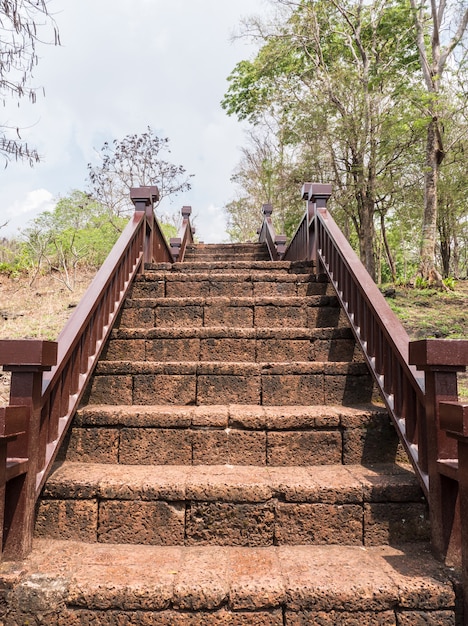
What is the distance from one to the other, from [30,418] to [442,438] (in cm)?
173

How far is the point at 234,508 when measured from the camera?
1842 millimetres

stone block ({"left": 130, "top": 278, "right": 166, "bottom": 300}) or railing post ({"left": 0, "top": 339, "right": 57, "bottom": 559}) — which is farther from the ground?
stone block ({"left": 130, "top": 278, "right": 166, "bottom": 300})

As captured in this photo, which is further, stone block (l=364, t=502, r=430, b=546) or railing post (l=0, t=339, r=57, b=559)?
stone block (l=364, t=502, r=430, b=546)

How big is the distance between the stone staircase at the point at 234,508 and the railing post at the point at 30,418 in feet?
0.37

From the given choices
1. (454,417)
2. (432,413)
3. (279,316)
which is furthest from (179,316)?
(454,417)

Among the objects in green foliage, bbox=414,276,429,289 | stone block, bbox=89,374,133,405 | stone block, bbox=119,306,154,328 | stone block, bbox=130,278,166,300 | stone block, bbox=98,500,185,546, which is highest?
green foliage, bbox=414,276,429,289

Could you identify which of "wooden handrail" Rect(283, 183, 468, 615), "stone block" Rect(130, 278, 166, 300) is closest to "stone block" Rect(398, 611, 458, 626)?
"wooden handrail" Rect(283, 183, 468, 615)

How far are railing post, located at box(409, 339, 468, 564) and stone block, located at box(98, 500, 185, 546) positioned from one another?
3.62ft

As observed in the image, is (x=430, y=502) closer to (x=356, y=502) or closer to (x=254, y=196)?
(x=356, y=502)

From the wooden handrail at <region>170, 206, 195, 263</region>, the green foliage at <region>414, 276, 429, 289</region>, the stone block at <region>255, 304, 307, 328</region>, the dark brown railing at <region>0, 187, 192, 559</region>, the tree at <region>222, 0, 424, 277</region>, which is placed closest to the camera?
the dark brown railing at <region>0, 187, 192, 559</region>

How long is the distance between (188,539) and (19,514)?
2.38 ft

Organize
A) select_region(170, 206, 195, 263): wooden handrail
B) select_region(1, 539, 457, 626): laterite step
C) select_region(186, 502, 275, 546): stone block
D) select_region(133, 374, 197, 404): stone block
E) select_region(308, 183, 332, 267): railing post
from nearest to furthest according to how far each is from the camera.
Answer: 1. select_region(1, 539, 457, 626): laterite step
2. select_region(186, 502, 275, 546): stone block
3. select_region(133, 374, 197, 404): stone block
4. select_region(308, 183, 332, 267): railing post
5. select_region(170, 206, 195, 263): wooden handrail

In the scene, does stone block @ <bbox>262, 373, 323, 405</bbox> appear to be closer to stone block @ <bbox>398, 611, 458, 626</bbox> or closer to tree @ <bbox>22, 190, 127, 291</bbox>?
stone block @ <bbox>398, 611, 458, 626</bbox>

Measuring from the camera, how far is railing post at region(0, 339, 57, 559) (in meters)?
1.66
